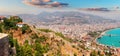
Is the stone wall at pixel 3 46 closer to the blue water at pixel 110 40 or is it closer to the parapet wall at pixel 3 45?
the parapet wall at pixel 3 45

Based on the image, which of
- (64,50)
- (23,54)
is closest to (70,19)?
(64,50)

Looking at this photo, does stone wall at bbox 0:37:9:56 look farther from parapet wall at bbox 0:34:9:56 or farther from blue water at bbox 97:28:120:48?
blue water at bbox 97:28:120:48

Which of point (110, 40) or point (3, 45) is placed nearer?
point (3, 45)

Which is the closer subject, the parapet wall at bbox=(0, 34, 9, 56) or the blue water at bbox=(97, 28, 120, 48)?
the parapet wall at bbox=(0, 34, 9, 56)

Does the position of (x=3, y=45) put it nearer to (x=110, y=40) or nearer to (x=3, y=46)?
(x=3, y=46)

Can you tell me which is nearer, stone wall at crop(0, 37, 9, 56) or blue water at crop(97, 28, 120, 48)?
stone wall at crop(0, 37, 9, 56)

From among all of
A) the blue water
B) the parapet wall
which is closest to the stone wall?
the parapet wall

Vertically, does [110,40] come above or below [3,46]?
below

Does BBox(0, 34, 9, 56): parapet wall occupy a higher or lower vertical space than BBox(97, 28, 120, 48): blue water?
higher

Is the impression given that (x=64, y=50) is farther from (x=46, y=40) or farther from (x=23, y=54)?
(x=23, y=54)

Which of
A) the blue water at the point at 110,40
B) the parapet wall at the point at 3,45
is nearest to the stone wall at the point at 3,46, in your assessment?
the parapet wall at the point at 3,45

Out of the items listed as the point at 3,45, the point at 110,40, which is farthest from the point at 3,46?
the point at 110,40
